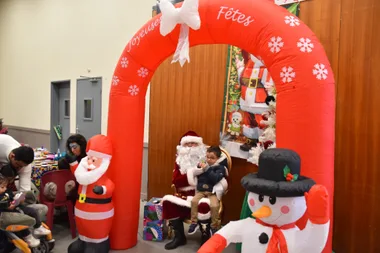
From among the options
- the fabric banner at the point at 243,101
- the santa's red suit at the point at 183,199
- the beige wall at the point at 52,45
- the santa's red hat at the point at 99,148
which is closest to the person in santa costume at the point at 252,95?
the fabric banner at the point at 243,101

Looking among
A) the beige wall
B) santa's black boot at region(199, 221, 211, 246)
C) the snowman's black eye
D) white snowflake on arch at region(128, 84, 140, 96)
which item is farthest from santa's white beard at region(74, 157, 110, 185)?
the beige wall

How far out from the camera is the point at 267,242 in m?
1.65

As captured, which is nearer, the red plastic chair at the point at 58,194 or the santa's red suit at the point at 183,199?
the santa's red suit at the point at 183,199

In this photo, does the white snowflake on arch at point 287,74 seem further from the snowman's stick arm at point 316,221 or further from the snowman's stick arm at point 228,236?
the snowman's stick arm at point 228,236

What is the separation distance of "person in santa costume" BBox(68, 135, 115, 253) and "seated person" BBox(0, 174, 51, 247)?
308 mm

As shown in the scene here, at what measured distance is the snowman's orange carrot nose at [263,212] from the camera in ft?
5.07

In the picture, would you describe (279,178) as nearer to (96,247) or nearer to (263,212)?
(263,212)

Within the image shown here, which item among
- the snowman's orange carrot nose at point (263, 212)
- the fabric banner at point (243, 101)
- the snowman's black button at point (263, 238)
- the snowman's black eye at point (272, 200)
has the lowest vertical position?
the snowman's black button at point (263, 238)

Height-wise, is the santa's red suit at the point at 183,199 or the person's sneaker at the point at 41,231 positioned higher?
the santa's red suit at the point at 183,199

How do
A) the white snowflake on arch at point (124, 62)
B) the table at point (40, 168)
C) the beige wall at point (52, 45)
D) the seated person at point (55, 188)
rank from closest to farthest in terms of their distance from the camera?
the white snowflake on arch at point (124, 62)
the seated person at point (55, 188)
the table at point (40, 168)
the beige wall at point (52, 45)

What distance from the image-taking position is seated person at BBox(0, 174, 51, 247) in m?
2.35

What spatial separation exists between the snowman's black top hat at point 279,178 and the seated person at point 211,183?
1.41m

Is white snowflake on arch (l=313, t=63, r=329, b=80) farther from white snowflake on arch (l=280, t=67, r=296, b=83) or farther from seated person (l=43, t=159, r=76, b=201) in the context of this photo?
seated person (l=43, t=159, r=76, b=201)

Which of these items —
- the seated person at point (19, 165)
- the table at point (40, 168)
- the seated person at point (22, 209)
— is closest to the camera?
the seated person at point (22, 209)
